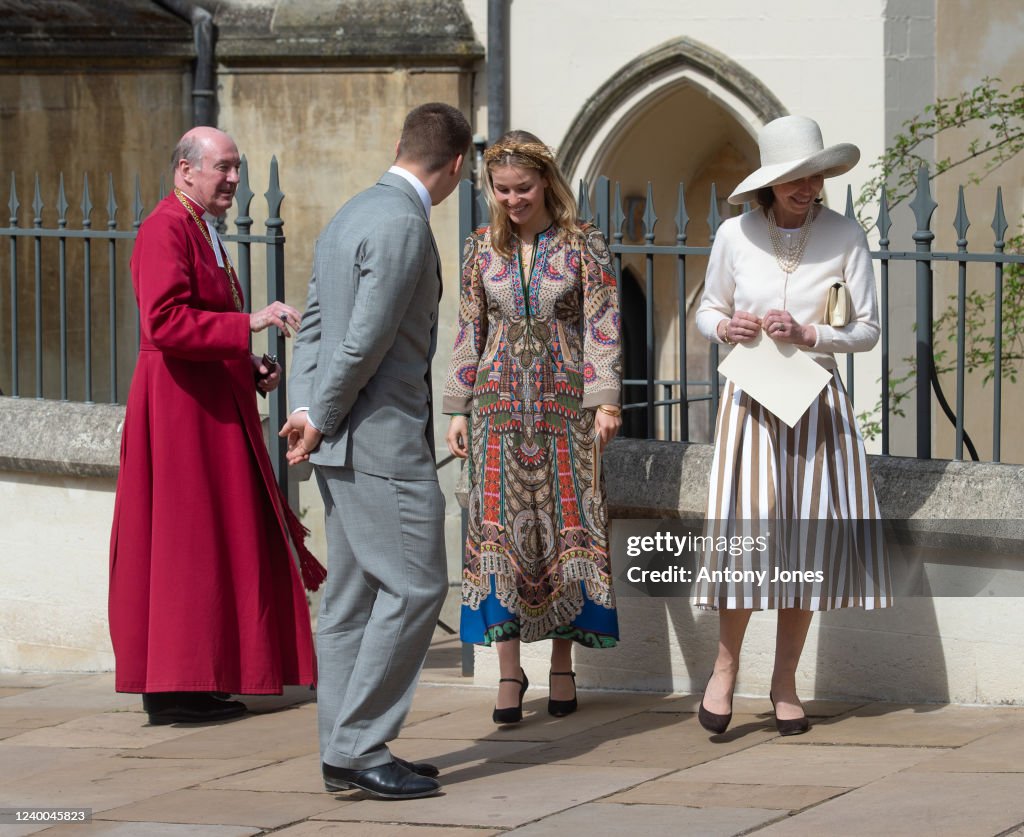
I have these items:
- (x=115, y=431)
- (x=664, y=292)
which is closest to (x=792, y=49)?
(x=664, y=292)

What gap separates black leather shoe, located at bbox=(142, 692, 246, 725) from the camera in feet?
18.7

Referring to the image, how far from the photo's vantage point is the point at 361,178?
39.8 ft

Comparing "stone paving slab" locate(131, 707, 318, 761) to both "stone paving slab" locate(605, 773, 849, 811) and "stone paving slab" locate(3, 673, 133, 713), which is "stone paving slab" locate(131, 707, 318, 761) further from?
"stone paving slab" locate(605, 773, 849, 811)

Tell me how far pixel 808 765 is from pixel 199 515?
2.00 meters

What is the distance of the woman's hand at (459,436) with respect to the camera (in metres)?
5.51

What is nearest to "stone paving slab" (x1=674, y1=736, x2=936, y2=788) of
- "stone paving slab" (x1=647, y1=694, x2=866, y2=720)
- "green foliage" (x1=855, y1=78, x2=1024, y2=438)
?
"stone paving slab" (x1=647, y1=694, x2=866, y2=720)

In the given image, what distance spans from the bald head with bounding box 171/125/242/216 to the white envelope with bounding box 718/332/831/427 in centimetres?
163

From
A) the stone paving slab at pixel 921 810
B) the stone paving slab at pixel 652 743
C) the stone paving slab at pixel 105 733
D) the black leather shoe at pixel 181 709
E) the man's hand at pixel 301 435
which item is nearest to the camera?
the stone paving slab at pixel 921 810

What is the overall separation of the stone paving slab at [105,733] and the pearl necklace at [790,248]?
2242mm

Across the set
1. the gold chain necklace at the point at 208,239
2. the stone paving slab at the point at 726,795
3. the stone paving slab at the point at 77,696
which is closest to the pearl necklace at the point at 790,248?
the stone paving slab at the point at 726,795

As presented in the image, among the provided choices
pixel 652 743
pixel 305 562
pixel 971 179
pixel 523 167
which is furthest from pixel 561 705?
pixel 971 179

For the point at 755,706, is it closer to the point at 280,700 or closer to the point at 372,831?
the point at 280,700

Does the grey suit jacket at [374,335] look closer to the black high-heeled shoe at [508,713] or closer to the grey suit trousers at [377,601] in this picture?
the grey suit trousers at [377,601]

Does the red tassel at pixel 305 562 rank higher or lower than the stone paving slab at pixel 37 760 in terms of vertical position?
higher
